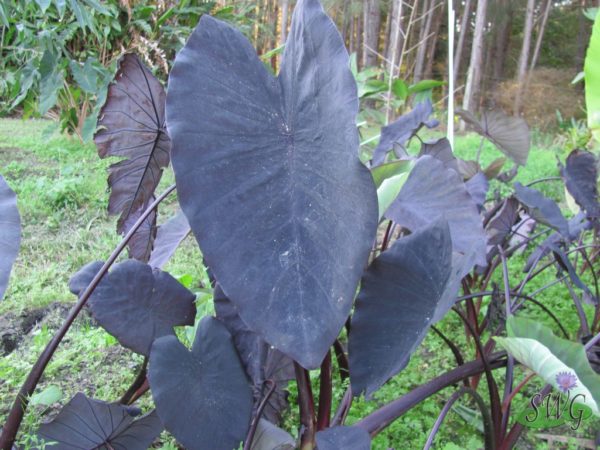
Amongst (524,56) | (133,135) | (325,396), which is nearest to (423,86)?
(133,135)

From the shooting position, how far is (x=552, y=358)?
51 cm

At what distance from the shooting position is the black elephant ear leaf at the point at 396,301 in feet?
1.96

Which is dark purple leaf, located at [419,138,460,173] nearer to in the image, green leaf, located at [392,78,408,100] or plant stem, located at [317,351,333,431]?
plant stem, located at [317,351,333,431]

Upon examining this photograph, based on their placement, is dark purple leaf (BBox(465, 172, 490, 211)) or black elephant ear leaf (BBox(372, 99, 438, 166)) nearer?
dark purple leaf (BBox(465, 172, 490, 211))

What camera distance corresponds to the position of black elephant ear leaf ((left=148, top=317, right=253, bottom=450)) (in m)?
0.58

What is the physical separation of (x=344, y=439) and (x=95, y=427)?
0.33 metres

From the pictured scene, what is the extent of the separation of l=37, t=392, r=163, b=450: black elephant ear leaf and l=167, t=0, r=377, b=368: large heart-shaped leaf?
0.29 m

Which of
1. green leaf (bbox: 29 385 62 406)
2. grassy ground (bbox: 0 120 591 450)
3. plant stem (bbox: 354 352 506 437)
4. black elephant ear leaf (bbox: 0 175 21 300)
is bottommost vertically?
grassy ground (bbox: 0 120 591 450)

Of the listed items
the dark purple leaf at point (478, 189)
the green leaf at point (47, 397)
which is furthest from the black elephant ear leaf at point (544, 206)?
the green leaf at point (47, 397)

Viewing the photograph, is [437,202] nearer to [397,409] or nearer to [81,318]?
[397,409]

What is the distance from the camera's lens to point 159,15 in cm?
414

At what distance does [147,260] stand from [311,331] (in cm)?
59

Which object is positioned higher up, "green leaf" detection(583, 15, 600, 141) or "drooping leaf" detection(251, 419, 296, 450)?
"green leaf" detection(583, 15, 600, 141)

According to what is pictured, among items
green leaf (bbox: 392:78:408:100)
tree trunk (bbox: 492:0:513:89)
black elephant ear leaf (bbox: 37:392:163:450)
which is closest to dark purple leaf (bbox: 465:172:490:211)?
black elephant ear leaf (bbox: 37:392:163:450)
